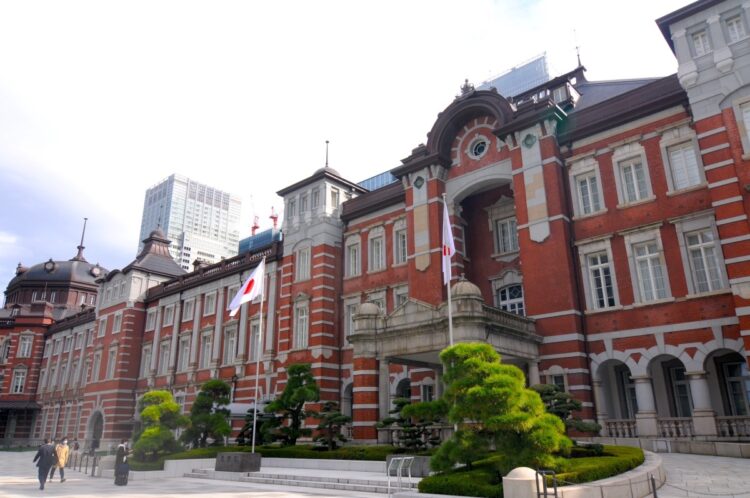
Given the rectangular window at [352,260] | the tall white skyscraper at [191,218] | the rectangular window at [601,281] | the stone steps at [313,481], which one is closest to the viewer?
the stone steps at [313,481]

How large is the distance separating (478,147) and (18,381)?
53.0 m

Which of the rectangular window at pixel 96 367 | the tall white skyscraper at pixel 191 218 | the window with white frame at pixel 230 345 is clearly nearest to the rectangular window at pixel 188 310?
the window with white frame at pixel 230 345

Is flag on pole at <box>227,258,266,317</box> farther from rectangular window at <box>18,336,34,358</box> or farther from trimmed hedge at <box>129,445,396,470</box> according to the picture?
rectangular window at <box>18,336,34,358</box>

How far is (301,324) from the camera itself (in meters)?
30.3

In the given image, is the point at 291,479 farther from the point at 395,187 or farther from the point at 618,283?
the point at 395,187

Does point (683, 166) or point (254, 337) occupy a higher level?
point (683, 166)

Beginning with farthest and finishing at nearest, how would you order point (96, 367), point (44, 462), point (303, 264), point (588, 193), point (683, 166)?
point (96, 367) → point (303, 264) → point (588, 193) → point (683, 166) → point (44, 462)

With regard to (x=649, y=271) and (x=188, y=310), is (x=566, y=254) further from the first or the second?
(x=188, y=310)

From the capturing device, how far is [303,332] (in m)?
30.0

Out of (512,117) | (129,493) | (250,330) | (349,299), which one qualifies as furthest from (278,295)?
(129,493)

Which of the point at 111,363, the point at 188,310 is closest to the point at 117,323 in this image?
the point at 111,363

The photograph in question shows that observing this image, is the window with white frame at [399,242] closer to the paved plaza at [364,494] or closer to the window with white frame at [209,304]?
the paved plaza at [364,494]

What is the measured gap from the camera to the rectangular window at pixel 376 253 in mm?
28984

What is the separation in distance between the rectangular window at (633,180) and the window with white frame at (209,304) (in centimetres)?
2709
